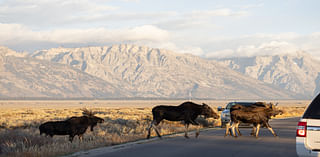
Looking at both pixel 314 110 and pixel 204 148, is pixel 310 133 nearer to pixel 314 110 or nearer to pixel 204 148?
pixel 314 110

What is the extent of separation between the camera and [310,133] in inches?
422

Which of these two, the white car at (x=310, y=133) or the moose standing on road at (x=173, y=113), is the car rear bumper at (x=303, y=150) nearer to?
the white car at (x=310, y=133)

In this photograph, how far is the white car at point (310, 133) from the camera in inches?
420

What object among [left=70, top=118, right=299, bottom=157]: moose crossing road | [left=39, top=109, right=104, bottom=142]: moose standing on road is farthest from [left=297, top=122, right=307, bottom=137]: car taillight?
[left=39, top=109, right=104, bottom=142]: moose standing on road

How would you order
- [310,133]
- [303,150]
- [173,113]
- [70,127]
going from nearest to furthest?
[310,133]
[303,150]
[70,127]
[173,113]

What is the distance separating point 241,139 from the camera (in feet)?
68.1

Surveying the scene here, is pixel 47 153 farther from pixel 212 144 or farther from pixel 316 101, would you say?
pixel 316 101

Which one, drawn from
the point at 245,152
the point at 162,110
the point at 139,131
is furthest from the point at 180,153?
the point at 139,131

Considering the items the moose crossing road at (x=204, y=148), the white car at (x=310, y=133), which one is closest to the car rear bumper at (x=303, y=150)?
the white car at (x=310, y=133)

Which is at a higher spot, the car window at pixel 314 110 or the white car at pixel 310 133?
the car window at pixel 314 110

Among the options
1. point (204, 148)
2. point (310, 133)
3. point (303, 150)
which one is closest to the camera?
point (310, 133)

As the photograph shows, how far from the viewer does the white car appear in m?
10.7

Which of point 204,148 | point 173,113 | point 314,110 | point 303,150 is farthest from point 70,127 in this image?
point 314,110

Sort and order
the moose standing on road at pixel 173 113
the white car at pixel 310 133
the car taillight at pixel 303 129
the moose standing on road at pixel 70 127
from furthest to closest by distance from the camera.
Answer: the moose standing on road at pixel 173 113 < the moose standing on road at pixel 70 127 < the car taillight at pixel 303 129 < the white car at pixel 310 133
